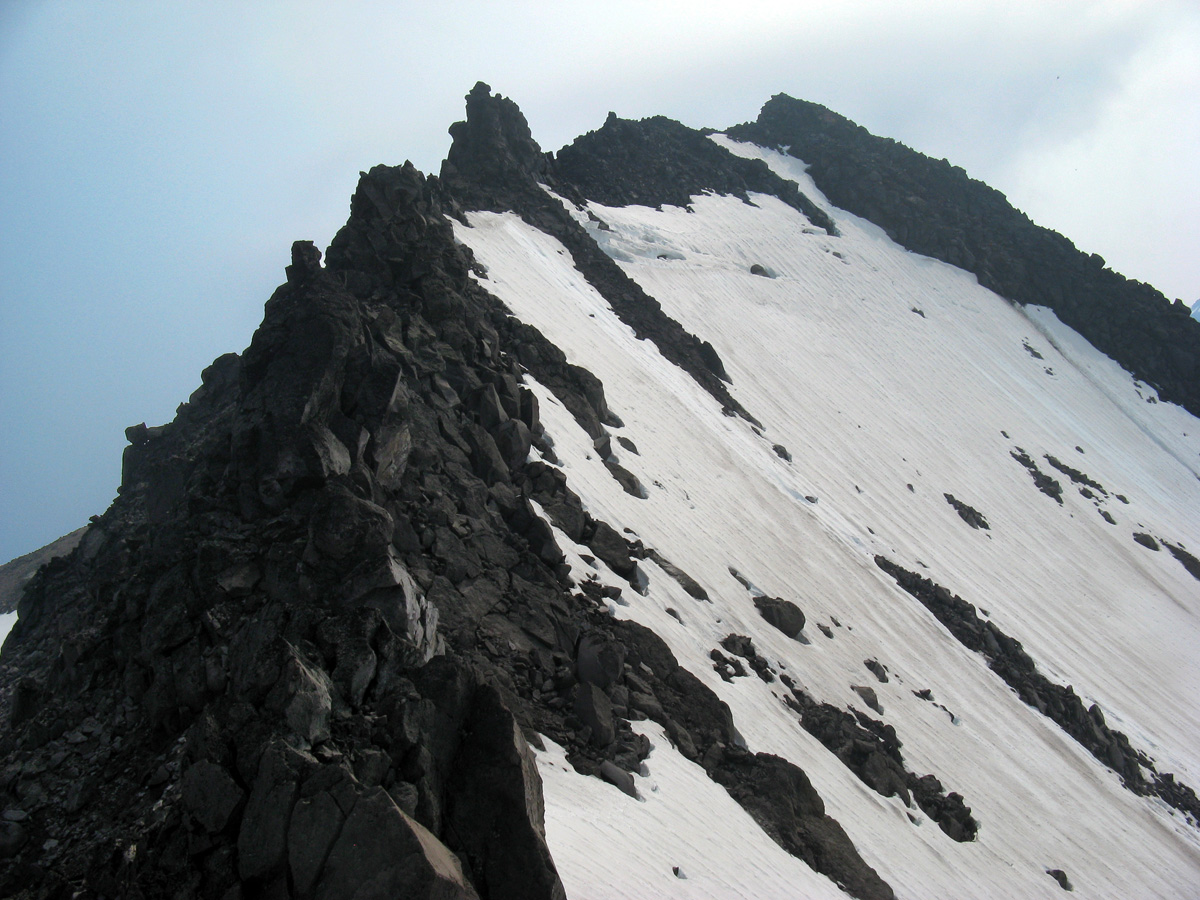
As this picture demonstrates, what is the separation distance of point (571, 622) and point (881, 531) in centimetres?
1884

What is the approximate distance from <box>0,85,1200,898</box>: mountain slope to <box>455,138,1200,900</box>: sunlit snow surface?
142mm

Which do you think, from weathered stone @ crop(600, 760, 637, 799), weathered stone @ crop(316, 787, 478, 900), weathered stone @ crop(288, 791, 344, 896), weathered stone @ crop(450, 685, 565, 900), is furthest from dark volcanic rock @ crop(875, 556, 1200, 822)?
weathered stone @ crop(288, 791, 344, 896)

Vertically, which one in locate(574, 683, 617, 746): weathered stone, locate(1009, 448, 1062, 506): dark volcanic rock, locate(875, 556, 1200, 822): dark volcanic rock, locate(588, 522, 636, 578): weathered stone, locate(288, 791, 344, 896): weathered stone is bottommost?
locate(288, 791, 344, 896): weathered stone

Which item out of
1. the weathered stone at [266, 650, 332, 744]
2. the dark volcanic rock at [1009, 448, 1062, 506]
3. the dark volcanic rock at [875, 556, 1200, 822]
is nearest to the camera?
the weathered stone at [266, 650, 332, 744]

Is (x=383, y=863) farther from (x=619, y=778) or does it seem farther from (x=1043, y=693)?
(x=1043, y=693)

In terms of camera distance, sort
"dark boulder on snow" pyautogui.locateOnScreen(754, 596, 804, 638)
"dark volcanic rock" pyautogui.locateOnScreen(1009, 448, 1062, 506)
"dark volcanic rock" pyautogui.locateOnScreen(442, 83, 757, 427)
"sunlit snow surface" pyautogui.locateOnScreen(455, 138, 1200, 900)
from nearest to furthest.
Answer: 1. "sunlit snow surface" pyautogui.locateOnScreen(455, 138, 1200, 900)
2. "dark boulder on snow" pyautogui.locateOnScreen(754, 596, 804, 638)
3. "dark volcanic rock" pyautogui.locateOnScreen(442, 83, 757, 427)
4. "dark volcanic rock" pyautogui.locateOnScreen(1009, 448, 1062, 506)

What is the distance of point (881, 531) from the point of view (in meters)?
29.1

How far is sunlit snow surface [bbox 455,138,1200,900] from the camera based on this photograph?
49.2 feet

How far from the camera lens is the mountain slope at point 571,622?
7828 millimetres

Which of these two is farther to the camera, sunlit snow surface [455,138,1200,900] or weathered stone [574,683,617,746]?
sunlit snow surface [455,138,1200,900]

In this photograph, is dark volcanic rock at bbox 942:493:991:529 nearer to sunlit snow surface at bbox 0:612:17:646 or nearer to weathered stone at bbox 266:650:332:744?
weathered stone at bbox 266:650:332:744

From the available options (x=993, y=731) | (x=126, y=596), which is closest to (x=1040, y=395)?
(x=993, y=731)

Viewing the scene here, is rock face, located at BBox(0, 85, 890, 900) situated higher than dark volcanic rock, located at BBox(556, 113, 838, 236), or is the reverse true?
dark volcanic rock, located at BBox(556, 113, 838, 236)

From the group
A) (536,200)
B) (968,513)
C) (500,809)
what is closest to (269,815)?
(500,809)
